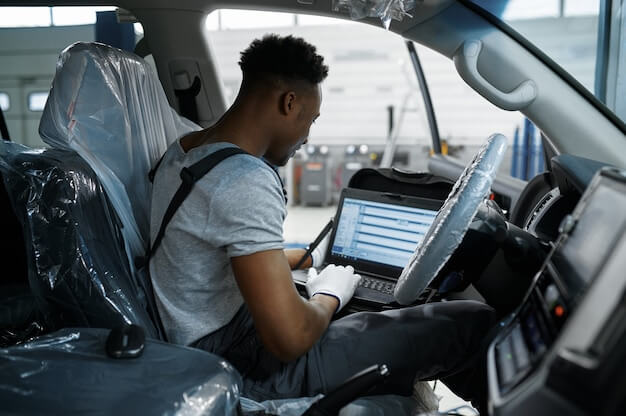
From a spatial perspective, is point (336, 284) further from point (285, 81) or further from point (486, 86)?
point (486, 86)

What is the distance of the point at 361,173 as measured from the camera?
2213 mm

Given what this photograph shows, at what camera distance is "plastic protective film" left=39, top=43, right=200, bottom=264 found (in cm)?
137

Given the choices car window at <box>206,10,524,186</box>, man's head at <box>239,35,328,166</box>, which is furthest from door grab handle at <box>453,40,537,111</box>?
car window at <box>206,10,524,186</box>

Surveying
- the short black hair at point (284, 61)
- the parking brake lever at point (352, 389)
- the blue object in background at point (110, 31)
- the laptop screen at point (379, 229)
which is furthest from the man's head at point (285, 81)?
the blue object in background at point (110, 31)

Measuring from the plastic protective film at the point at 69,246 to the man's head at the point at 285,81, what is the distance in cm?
46

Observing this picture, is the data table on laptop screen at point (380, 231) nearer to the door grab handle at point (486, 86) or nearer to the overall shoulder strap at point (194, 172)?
the door grab handle at point (486, 86)

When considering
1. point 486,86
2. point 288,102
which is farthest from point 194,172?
point 486,86

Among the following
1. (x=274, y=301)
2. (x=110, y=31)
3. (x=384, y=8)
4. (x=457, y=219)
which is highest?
(x=384, y=8)

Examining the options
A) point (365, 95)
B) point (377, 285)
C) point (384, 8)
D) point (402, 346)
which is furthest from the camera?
point (365, 95)

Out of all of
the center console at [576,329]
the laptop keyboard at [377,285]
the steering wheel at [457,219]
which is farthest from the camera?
the laptop keyboard at [377,285]

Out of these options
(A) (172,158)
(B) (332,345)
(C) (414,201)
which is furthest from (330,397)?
(C) (414,201)

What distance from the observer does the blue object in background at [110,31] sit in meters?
1.94

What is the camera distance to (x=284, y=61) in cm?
129

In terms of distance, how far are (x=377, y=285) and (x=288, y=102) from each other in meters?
0.79
